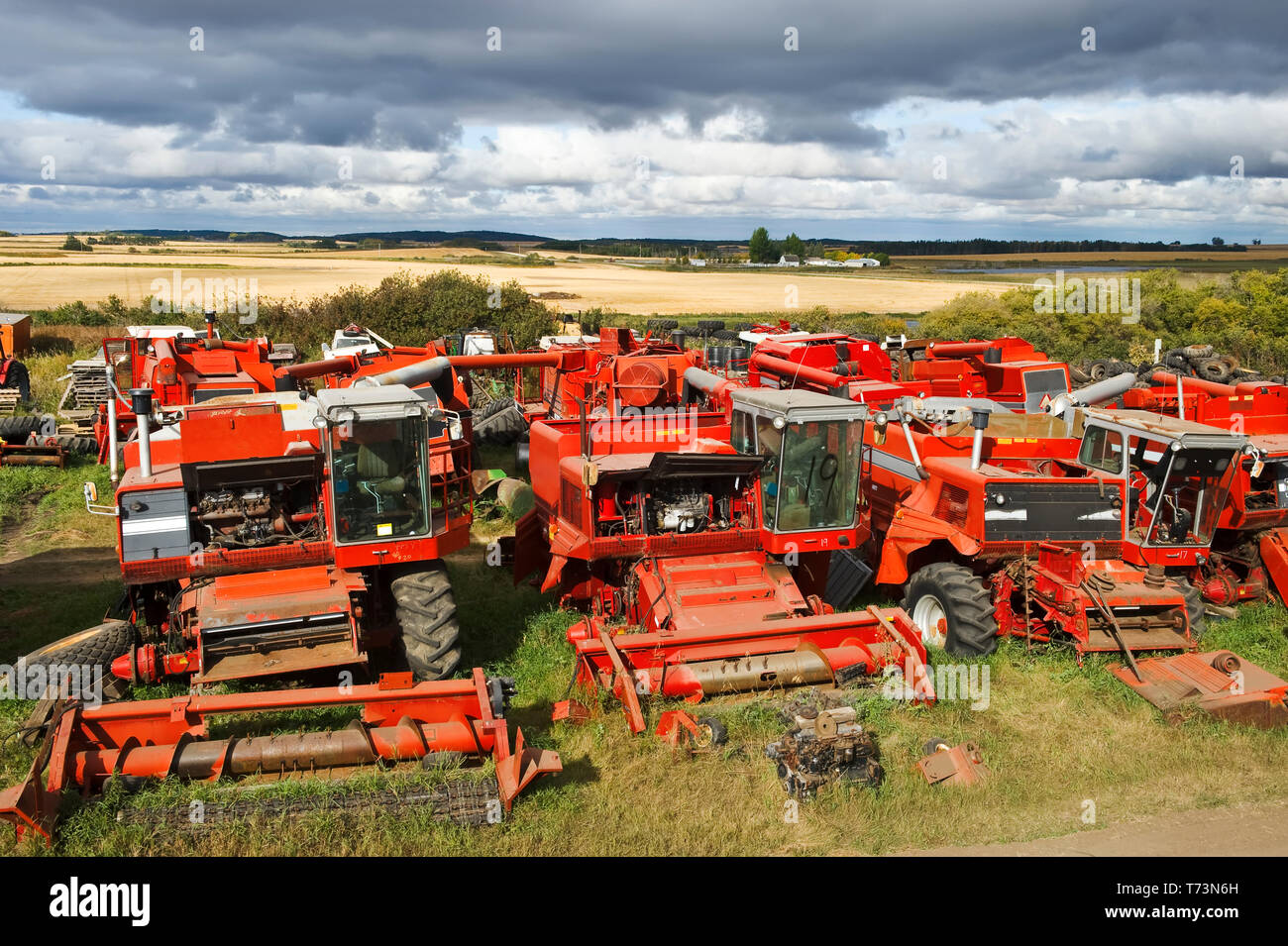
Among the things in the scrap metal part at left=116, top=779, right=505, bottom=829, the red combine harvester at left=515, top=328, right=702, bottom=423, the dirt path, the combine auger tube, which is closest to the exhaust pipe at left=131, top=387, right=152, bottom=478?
the combine auger tube

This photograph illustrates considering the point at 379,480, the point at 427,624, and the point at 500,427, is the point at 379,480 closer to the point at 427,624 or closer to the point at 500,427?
Result: the point at 427,624

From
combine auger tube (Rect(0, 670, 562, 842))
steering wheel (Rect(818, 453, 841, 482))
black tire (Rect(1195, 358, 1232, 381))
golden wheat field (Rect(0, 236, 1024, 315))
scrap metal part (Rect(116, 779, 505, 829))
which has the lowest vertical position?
scrap metal part (Rect(116, 779, 505, 829))

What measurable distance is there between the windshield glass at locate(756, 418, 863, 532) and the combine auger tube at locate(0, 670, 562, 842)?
3.48 metres

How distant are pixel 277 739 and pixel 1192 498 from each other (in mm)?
8668

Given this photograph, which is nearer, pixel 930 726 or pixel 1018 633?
pixel 930 726

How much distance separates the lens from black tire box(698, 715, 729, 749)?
759cm

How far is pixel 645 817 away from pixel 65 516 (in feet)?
41.8

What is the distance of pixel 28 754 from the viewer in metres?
7.37

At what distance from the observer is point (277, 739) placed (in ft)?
22.6

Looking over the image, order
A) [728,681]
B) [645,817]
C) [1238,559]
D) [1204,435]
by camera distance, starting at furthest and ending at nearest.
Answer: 1. [1238,559]
2. [1204,435]
3. [728,681]
4. [645,817]

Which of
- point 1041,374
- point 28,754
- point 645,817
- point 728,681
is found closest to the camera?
point 645,817

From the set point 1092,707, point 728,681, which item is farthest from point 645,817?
point 1092,707

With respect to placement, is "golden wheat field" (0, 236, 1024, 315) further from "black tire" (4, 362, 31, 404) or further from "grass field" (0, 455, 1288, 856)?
"grass field" (0, 455, 1288, 856)

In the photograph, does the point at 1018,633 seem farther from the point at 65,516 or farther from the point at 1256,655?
the point at 65,516
